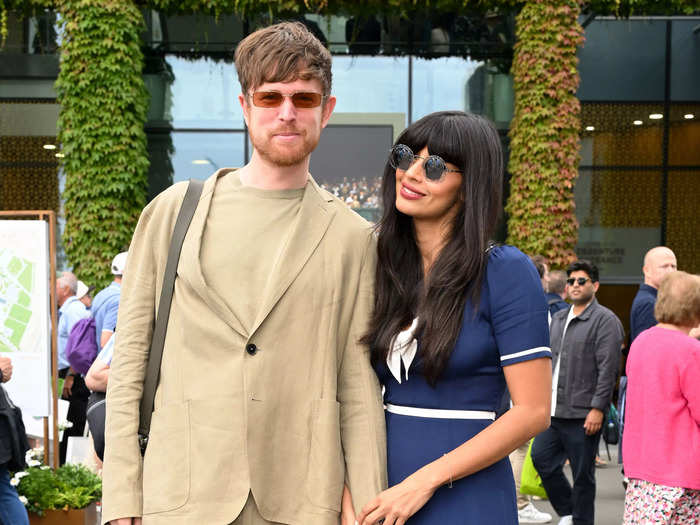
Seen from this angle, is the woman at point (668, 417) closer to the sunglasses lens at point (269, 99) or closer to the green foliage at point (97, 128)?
the sunglasses lens at point (269, 99)

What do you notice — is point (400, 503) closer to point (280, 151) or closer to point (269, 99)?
point (280, 151)

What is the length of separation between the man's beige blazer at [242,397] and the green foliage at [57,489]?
3.20 meters

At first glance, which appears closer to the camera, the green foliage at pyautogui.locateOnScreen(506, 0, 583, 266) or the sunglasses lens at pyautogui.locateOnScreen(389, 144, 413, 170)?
the sunglasses lens at pyautogui.locateOnScreen(389, 144, 413, 170)

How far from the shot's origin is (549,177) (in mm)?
12094

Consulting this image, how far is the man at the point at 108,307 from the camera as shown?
6.45m

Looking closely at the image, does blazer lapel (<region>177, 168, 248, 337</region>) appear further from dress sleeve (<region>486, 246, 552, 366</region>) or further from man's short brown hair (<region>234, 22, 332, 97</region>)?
dress sleeve (<region>486, 246, 552, 366</region>)

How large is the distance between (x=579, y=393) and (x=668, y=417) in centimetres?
216

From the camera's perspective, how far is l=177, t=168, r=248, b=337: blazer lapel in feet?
7.86

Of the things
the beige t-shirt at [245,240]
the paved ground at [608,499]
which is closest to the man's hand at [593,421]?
the paved ground at [608,499]

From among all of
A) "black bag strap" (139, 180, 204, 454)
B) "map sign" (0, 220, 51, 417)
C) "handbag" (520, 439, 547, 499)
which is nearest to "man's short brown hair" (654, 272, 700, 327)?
"handbag" (520, 439, 547, 499)

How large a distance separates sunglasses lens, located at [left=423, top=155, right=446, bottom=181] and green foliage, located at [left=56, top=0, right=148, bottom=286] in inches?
400

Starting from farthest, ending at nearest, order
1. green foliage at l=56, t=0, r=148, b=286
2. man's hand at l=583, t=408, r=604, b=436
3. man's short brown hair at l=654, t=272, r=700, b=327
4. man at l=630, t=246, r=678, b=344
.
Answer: green foliage at l=56, t=0, r=148, b=286
man at l=630, t=246, r=678, b=344
man's hand at l=583, t=408, r=604, b=436
man's short brown hair at l=654, t=272, r=700, b=327

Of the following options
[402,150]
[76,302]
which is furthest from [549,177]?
[402,150]

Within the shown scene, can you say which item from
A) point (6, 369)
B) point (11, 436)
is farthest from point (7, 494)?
point (6, 369)
